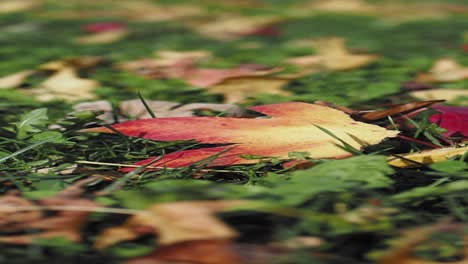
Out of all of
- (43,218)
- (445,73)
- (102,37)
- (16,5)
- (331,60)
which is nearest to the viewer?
(43,218)

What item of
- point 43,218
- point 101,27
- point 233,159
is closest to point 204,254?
point 43,218

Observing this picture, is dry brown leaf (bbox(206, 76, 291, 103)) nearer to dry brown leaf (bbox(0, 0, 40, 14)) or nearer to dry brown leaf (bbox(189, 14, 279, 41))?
dry brown leaf (bbox(189, 14, 279, 41))

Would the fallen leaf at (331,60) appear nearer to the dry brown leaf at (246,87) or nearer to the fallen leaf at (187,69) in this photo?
the fallen leaf at (187,69)

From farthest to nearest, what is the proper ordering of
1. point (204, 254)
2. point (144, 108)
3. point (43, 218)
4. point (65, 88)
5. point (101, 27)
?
point (101, 27), point (65, 88), point (144, 108), point (43, 218), point (204, 254)

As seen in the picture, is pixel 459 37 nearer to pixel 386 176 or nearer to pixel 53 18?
pixel 53 18

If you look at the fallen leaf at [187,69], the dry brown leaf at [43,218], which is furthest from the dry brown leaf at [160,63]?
the dry brown leaf at [43,218]

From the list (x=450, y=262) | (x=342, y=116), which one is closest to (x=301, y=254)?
(x=450, y=262)

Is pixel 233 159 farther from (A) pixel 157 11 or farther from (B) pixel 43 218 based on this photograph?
(A) pixel 157 11

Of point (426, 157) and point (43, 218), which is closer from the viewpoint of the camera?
point (43, 218)
